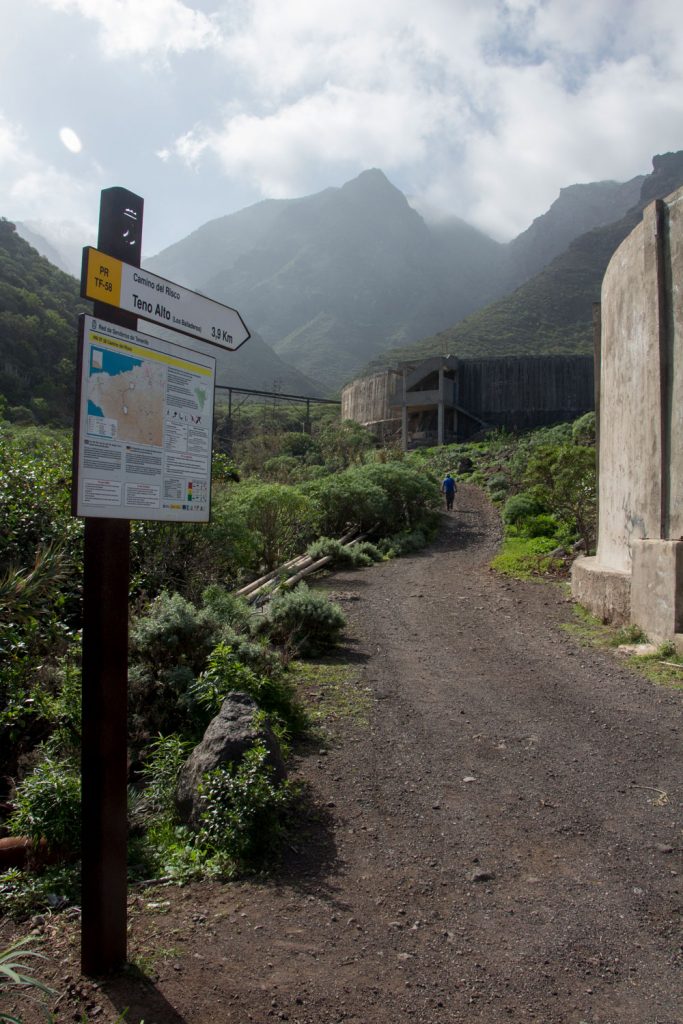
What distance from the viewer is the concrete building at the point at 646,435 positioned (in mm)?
7387

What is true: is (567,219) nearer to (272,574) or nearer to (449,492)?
(449,492)

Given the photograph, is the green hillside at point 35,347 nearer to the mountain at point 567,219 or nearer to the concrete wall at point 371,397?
the concrete wall at point 371,397

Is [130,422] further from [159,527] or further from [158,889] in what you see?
[159,527]

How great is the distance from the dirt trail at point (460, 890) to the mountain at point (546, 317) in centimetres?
5102

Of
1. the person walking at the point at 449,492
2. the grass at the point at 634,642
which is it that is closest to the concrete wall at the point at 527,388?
the person walking at the point at 449,492

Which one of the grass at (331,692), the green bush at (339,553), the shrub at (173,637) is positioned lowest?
the grass at (331,692)

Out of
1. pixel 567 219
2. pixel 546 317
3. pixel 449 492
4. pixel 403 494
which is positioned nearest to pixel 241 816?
pixel 403 494

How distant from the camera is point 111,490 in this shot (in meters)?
2.62

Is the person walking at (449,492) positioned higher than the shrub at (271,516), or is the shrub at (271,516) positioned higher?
the person walking at (449,492)

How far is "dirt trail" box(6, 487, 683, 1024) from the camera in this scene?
2598 mm

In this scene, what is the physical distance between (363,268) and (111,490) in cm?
17281

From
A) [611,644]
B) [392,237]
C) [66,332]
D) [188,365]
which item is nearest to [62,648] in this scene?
[188,365]

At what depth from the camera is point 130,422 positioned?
2.70 meters

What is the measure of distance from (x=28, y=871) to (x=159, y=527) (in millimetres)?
5518
